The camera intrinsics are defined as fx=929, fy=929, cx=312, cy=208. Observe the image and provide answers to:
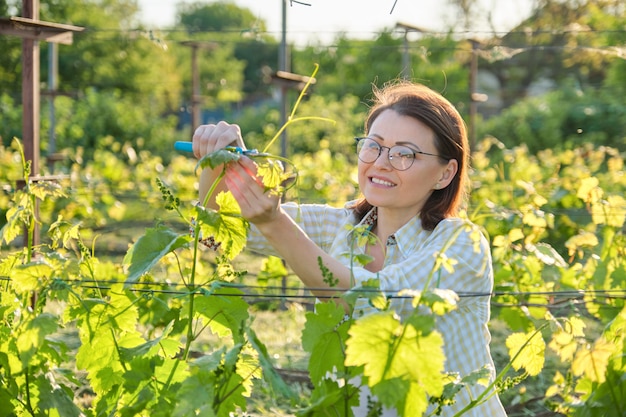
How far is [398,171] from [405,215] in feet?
0.44

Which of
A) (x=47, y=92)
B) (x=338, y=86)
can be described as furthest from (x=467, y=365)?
(x=338, y=86)

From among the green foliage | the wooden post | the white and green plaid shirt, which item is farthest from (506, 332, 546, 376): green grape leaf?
the green foliage

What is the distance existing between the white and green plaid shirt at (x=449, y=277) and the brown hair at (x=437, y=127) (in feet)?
0.19

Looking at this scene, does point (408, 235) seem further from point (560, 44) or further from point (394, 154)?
point (560, 44)

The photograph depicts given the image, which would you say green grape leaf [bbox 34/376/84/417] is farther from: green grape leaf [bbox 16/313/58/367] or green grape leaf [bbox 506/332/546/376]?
green grape leaf [bbox 506/332/546/376]

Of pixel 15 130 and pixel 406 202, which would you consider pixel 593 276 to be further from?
pixel 15 130

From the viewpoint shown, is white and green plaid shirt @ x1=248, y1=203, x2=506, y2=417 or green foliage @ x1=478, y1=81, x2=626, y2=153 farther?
green foliage @ x1=478, y1=81, x2=626, y2=153

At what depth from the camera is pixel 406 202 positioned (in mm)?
1704

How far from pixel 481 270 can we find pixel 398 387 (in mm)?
425

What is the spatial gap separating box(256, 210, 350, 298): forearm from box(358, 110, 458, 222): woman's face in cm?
25

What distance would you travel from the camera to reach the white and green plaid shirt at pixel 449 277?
1482 mm

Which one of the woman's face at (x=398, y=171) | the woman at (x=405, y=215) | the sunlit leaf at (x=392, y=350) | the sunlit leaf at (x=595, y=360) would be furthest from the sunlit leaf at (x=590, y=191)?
the sunlit leaf at (x=392, y=350)

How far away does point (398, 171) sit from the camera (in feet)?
5.42

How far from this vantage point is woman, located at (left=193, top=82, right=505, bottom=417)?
143cm
